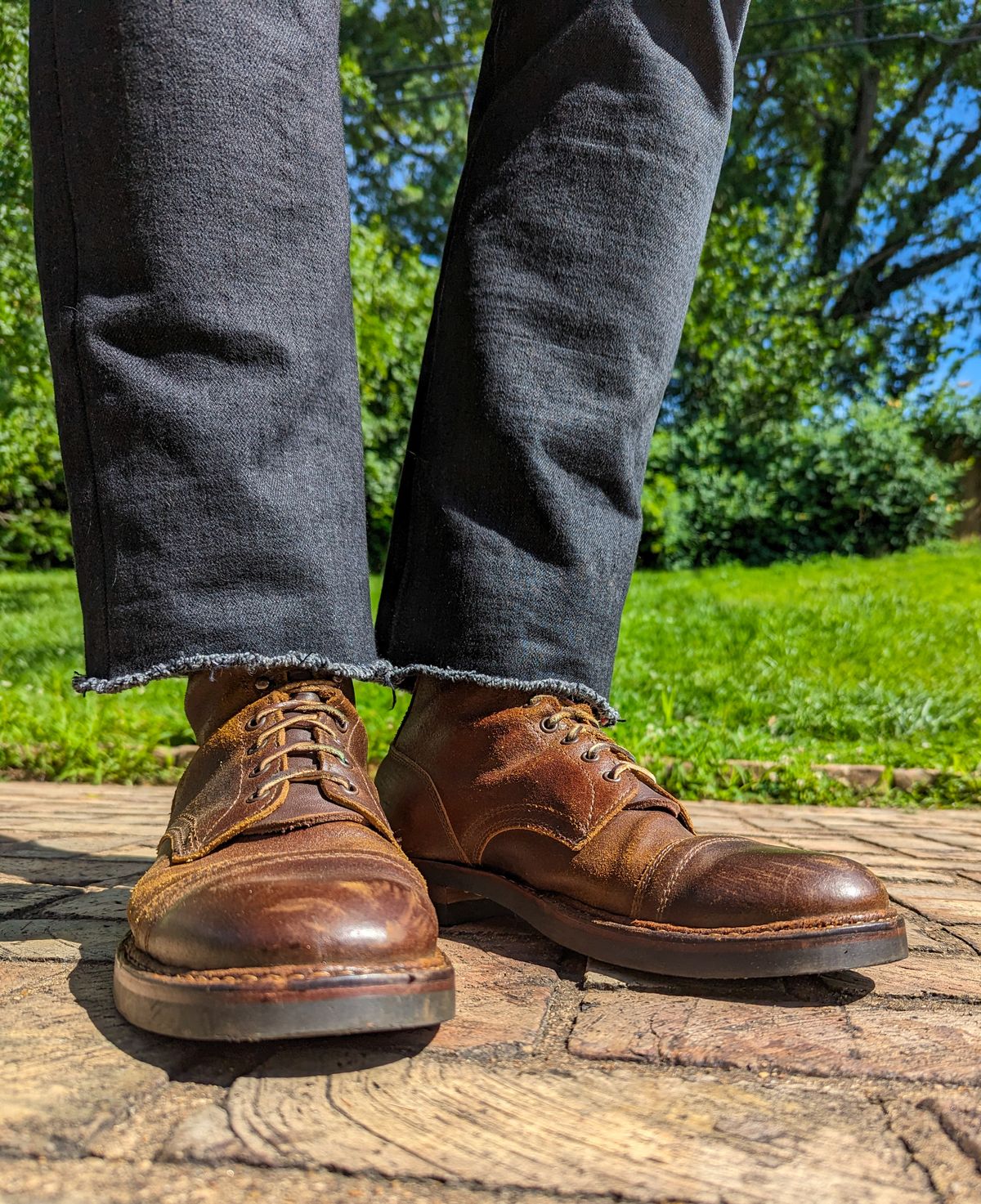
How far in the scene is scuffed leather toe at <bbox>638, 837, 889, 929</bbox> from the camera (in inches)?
42.9

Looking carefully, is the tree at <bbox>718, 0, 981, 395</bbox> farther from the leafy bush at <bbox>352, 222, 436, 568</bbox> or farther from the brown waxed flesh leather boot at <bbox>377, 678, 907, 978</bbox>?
the brown waxed flesh leather boot at <bbox>377, 678, 907, 978</bbox>

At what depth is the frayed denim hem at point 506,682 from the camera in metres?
1.31

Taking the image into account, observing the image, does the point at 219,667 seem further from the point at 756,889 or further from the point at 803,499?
the point at 803,499

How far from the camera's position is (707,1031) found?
3.25 feet

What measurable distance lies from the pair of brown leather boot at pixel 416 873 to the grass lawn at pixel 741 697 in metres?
1.84

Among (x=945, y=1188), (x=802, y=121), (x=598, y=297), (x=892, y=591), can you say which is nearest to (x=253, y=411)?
(x=598, y=297)

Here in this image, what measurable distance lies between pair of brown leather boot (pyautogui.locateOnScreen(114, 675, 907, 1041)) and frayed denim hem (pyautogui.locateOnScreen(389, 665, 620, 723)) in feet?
0.06

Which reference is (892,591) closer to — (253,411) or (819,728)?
(819,728)

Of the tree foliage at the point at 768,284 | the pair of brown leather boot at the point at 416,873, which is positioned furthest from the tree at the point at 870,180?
the pair of brown leather boot at the point at 416,873

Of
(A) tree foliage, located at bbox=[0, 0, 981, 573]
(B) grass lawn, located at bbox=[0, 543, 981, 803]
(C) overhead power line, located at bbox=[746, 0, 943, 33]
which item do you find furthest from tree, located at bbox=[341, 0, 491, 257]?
(B) grass lawn, located at bbox=[0, 543, 981, 803]

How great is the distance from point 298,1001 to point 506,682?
546mm

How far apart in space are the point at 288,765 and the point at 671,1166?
580mm

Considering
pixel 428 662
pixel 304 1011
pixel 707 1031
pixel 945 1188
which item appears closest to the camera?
pixel 945 1188

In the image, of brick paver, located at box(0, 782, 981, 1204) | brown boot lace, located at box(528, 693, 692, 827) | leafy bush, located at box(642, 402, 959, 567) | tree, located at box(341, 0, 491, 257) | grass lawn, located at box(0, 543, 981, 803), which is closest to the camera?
brick paver, located at box(0, 782, 981, 1204)
